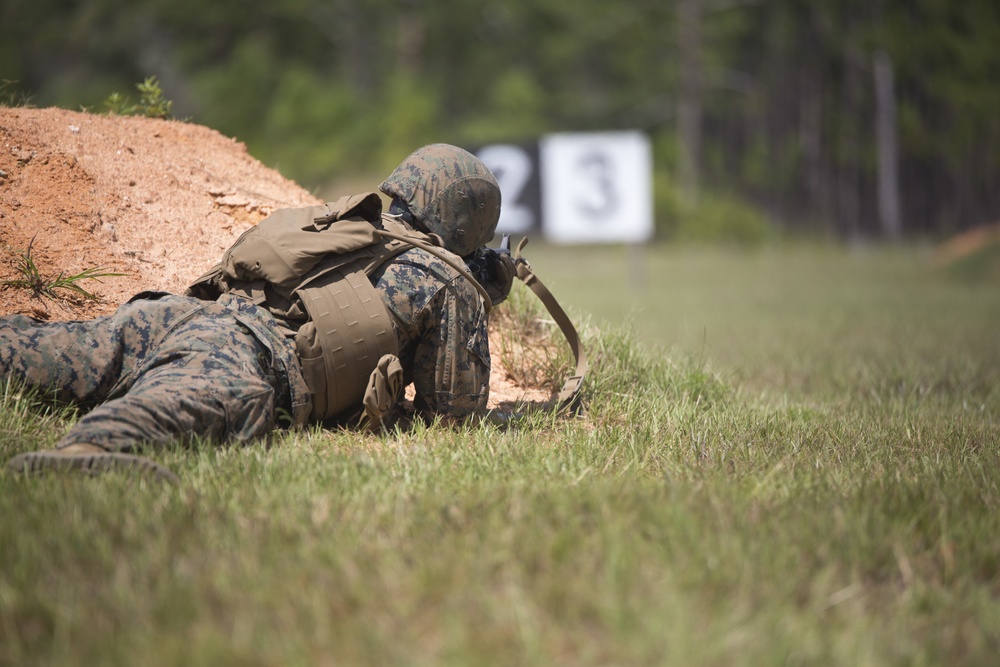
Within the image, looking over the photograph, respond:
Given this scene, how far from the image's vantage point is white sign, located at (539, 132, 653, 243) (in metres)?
17.3

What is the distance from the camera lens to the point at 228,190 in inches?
186

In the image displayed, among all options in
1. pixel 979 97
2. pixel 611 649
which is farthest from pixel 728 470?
pixel 979 97

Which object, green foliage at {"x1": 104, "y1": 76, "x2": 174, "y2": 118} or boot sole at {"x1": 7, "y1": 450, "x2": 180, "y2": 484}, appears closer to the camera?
boot sole at {"x1": 7, "y1": 450, "x2": 180, "y2": 484}

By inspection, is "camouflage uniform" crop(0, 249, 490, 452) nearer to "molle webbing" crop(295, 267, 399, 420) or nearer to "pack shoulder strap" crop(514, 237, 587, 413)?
"molle webbing" crop(295, 267, 399, 420)

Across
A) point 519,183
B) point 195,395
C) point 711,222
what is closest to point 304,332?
point 195,395

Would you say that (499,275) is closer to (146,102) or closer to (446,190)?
(446,190)

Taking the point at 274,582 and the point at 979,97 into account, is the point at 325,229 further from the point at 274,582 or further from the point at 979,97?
the point at 979,97

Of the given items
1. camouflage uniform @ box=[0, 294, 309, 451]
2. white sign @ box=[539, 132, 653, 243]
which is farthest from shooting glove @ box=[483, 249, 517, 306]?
white sign @ box=[539, 132, 653, 243]

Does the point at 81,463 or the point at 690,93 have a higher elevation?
the point at 690,93

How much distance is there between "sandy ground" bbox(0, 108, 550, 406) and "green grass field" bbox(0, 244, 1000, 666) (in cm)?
92

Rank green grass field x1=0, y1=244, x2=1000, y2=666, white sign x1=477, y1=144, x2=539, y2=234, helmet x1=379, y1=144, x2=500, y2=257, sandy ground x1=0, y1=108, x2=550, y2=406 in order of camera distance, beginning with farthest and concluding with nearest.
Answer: white sign x1=477, y1=144, x2=539, y2=234 → sandy ground x1=0, y1=108, x2=550, y2=406 → helmet x1=379, y1=144, x2=500, y2=257 → green grass field x1=0, y1=244, x2=1000, y2=666

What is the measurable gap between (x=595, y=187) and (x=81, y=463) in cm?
1562

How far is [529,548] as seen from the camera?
2283 mm

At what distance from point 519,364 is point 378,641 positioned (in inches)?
109
